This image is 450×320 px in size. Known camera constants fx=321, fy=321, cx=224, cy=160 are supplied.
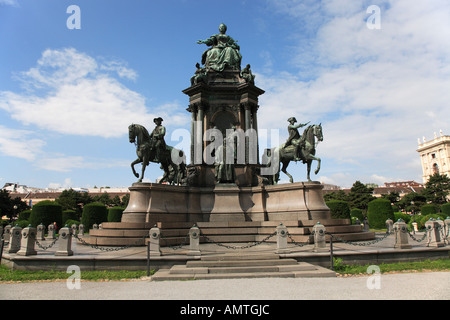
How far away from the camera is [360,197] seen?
2840 inches

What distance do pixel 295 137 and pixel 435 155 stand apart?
127 meters

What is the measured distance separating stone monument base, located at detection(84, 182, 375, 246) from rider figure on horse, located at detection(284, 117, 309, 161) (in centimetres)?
246

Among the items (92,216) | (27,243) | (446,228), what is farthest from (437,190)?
(27,243)

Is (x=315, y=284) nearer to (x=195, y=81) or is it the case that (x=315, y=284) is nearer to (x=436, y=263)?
(x=436, y=263)

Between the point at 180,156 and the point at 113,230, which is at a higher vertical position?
the point at 180,156

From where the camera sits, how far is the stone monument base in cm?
1583

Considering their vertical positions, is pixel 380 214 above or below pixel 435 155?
below

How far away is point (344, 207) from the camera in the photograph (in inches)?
1572

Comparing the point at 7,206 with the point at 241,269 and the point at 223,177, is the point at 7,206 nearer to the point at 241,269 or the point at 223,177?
the point at 223,177

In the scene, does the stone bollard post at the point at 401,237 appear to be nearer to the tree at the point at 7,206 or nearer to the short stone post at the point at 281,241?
the short stone post at the point at 281,241

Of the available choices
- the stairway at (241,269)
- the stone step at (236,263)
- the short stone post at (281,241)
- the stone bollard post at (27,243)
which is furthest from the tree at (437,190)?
the stone bollard post at (27,243)
